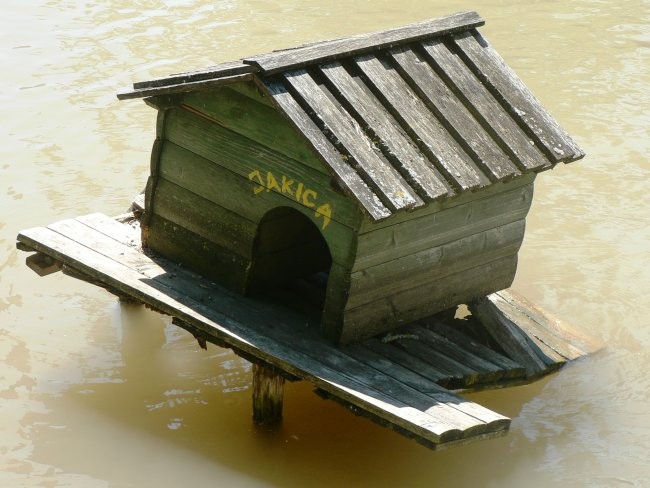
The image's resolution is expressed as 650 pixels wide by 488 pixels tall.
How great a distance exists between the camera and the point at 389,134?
6477mm

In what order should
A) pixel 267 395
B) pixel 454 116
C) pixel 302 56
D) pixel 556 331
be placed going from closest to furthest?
pixel 302 56, pixel 454 116, pixel 267 395, pixel 556 331

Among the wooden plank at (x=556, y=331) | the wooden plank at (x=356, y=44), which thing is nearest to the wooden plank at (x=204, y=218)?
the wooden plank at (x=356, y=44)

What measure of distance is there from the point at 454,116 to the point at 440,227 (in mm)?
649

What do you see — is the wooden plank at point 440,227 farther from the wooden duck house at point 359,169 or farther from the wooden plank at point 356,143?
the wooden plank at point 356,143

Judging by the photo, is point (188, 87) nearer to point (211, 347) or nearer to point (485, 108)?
point (485, 108)

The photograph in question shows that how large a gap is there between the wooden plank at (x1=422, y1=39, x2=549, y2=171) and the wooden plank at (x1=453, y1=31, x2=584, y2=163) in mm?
43

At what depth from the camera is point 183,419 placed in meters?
7.76

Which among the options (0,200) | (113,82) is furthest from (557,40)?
(0,200)

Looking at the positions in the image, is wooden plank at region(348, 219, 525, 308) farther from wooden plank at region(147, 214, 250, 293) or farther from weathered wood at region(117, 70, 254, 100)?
weathered wood at region(117, 70, 254, 100)

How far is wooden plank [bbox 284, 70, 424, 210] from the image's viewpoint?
621 centimetres

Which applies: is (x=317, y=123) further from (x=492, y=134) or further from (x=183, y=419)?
(x=183, y=419)

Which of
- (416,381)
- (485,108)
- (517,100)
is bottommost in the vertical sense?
(416,381)

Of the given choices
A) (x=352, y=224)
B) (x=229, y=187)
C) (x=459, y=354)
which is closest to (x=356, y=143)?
(x=352, y=224)

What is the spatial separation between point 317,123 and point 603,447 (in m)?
2.95
